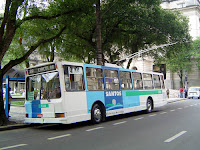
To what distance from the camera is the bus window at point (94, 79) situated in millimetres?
10979

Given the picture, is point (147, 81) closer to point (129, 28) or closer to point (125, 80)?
point (125, 80)

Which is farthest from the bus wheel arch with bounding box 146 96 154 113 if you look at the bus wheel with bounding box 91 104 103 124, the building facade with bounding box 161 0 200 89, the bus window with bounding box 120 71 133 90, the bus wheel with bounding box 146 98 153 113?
the building facade with bounding box 161 0 200 89

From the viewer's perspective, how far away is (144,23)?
58.3 feet

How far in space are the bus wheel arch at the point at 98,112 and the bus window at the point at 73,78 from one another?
4.29ft

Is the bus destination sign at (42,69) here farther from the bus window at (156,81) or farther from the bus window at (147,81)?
the bus window at (156,81)

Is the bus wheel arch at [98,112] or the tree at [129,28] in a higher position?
the tree at [129,28]

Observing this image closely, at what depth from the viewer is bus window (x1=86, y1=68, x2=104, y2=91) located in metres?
11.0

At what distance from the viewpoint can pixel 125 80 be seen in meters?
13.7

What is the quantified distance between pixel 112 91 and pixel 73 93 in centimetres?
310

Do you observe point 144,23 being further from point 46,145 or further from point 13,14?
point 46,145

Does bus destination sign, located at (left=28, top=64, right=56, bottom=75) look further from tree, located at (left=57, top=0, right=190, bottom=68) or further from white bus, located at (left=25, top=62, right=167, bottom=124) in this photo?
tree, located at (left=57, top=0, right=190, bottom=68)

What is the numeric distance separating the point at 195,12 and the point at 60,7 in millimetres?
48147

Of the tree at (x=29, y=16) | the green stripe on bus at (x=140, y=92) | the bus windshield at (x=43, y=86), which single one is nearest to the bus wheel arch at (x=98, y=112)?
the bus windshield at (x=43, y=86)

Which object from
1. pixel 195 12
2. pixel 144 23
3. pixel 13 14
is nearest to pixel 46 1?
pixel 13 14
